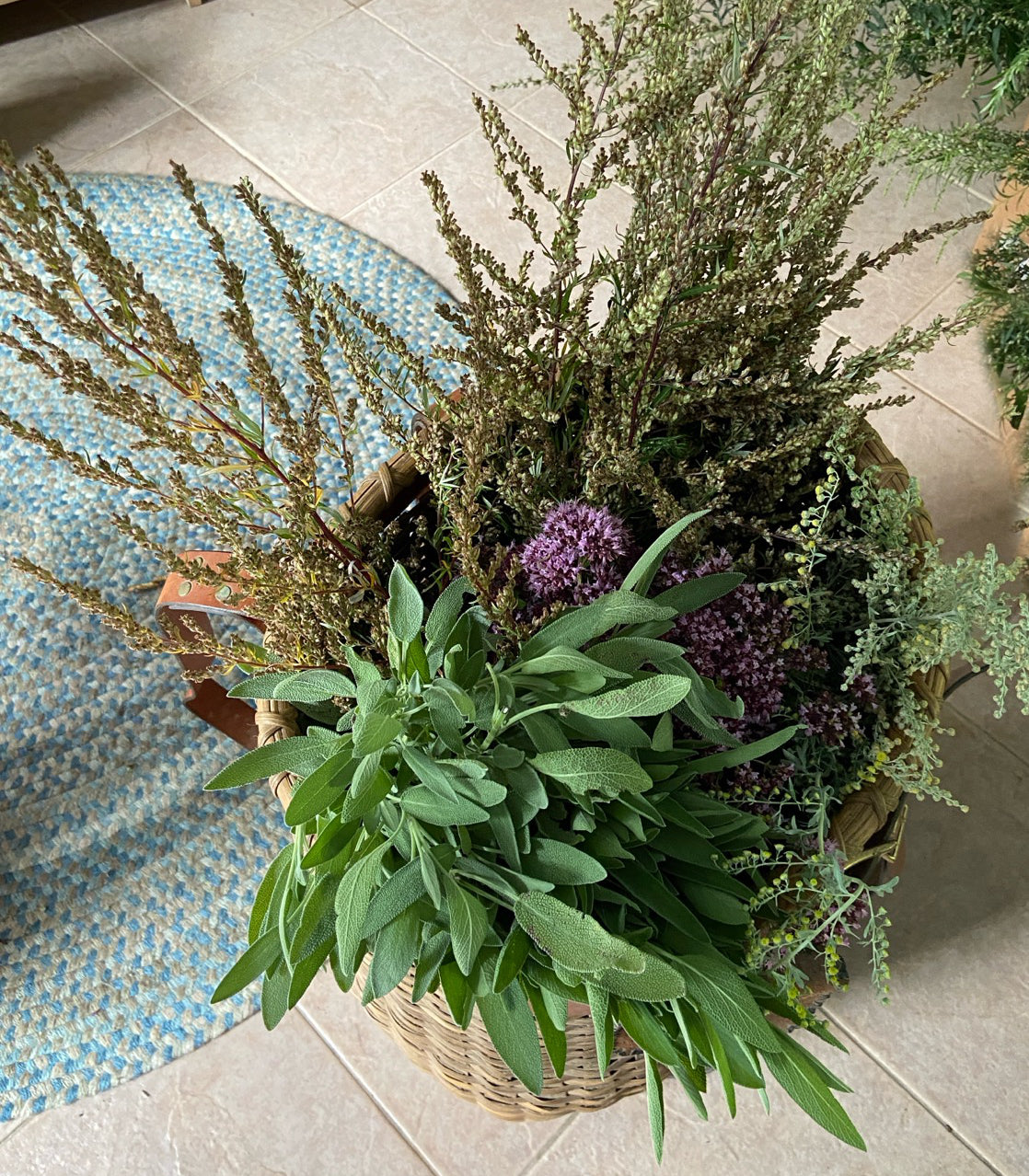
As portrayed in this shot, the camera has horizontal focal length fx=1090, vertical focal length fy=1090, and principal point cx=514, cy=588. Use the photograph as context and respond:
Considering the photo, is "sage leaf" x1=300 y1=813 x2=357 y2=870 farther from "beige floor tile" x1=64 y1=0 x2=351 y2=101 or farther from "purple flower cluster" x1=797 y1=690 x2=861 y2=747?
"beige floor tile" x1=64 y1=0 x2=351 y2=101

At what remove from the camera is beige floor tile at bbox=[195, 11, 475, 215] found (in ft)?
6.49

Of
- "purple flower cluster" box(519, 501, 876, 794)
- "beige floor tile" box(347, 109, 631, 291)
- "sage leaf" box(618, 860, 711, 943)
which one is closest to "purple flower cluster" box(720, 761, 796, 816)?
"purple flower cluster" box(519, 501, 876, 794)

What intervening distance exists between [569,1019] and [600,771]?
29cm

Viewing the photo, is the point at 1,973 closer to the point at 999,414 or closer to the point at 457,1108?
the point at 457,1108

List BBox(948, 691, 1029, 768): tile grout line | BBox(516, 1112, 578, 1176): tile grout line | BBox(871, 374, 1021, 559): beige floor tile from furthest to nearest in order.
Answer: BBox(871, 374, 1021, 559): beige floor tile < BBox(948, 691, 1029, 768): tile grout line < BBox(516, 1112, 578, 1176): tile grout line

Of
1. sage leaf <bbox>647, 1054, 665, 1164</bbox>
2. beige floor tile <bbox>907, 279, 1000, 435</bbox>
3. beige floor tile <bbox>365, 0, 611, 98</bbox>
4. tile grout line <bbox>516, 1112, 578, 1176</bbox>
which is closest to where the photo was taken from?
sage leaf <bbox>647, 1054, 665, 1164</bbox>

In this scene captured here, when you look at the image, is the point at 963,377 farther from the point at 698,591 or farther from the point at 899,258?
the point at 698,591

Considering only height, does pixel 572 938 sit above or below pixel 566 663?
below

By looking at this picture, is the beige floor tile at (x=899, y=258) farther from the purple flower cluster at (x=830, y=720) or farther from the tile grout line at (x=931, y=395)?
the purple flower cluster at (x=830, y=720)

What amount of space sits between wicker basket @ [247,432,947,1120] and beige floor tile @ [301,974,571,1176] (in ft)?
0.30

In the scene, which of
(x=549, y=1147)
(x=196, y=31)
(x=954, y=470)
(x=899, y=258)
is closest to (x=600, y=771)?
(x=549, y=1147)

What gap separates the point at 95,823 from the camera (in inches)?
54.2

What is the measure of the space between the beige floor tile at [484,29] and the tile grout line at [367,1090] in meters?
1.64

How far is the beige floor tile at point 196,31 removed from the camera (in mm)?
2125
